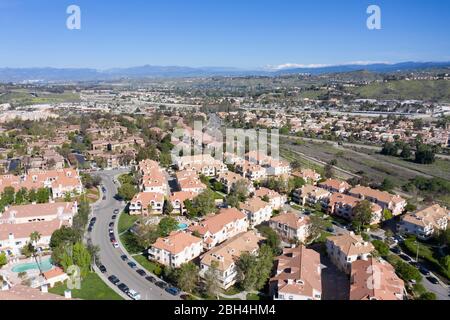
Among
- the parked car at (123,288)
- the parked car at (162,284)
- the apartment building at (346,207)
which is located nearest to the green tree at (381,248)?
the apartment building at (346,207)

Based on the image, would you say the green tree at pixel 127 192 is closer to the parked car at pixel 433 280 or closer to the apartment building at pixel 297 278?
the apartment building at pixel 297 278

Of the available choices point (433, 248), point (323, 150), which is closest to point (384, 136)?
point (323, 150)

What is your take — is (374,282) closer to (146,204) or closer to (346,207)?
(346,207)

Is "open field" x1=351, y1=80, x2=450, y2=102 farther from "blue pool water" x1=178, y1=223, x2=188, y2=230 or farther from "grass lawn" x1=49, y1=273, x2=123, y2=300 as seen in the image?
"grass lawn" x1=49, y1=273, x2=123, y2=300
